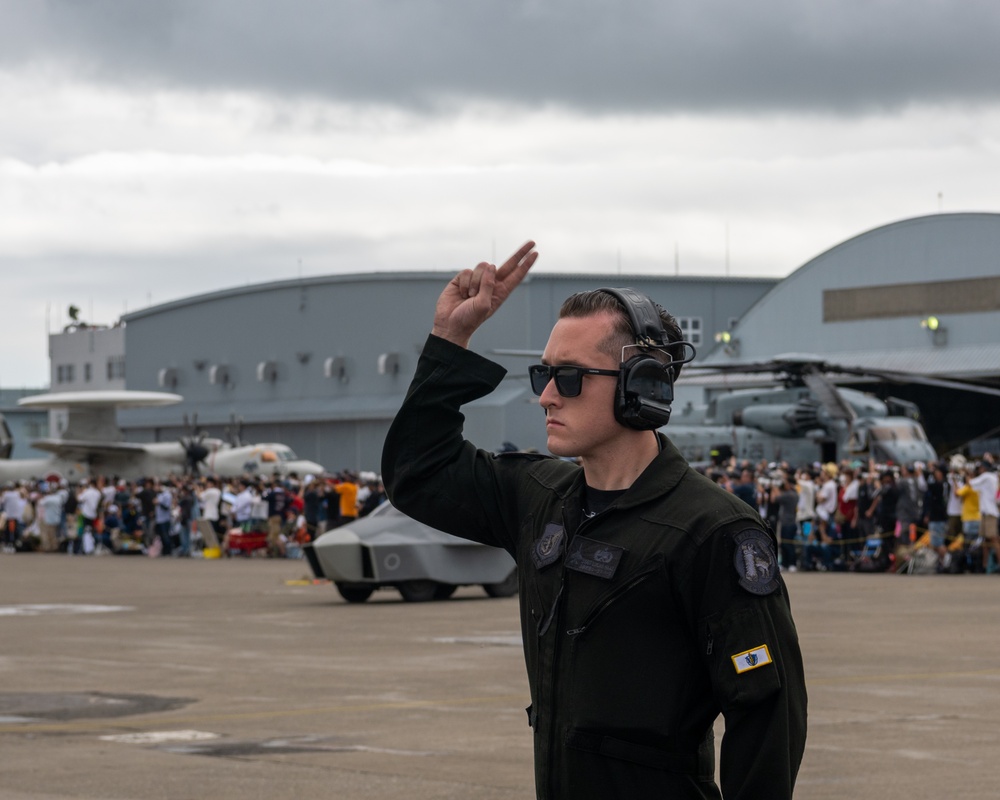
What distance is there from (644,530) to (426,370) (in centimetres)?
Answer: 78

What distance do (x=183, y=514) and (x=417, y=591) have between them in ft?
58.4

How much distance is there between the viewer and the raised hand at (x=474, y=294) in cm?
376

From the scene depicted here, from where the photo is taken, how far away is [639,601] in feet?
10.6

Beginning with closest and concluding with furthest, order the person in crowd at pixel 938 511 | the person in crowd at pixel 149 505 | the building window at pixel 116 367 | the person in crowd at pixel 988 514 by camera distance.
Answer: the person in crowd at pixel 988 514 → the person in crowd at pixel 938 511 → the person in crowd at pixel 149 505 → the building window at pixel 116 367

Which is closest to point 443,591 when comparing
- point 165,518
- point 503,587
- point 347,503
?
point 503,587

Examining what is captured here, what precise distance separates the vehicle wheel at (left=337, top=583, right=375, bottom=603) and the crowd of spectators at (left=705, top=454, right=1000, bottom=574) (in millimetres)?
7409

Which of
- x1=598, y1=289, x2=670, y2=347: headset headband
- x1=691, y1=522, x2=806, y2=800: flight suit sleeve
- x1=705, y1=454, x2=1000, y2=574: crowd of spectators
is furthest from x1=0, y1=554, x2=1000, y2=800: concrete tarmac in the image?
x1=691, y1=522, x2=806, y2=800: flight suit sleeve

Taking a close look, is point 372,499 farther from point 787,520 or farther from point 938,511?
point 938,511

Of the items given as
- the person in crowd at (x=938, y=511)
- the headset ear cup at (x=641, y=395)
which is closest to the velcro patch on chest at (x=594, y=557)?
the headset ear cup at (x=641, y=395)

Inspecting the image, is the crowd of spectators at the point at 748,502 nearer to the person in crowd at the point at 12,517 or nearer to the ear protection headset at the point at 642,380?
the person in crowd at the point at 12,517

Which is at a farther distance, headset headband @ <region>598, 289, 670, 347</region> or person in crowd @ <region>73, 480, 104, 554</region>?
person in crowd @ <region>73, 480, 104, 554</region>

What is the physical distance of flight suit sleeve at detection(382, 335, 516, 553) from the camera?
12.4 feet

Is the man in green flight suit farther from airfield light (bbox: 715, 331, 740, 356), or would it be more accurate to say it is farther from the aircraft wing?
airfield light (bbox: 715, 331, 740, 356)

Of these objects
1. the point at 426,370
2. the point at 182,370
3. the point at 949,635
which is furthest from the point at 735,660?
the point at 182,370
